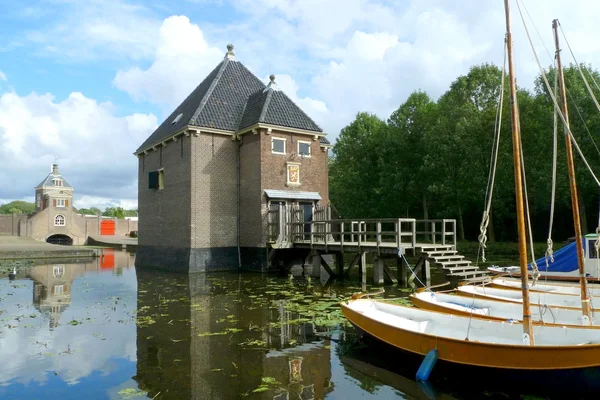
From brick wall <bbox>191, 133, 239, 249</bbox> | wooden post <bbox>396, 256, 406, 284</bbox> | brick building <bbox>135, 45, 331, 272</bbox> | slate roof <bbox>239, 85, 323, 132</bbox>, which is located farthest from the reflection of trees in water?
slate roof <bbox>239, 85, 323, 132</bbox>

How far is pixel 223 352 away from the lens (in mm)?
9109

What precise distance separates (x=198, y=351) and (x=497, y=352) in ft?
18.3

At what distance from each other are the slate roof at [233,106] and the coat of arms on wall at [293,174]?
2.07m

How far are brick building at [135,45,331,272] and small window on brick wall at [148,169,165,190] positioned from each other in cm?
17

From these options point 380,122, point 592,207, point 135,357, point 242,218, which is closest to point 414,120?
point 380,122

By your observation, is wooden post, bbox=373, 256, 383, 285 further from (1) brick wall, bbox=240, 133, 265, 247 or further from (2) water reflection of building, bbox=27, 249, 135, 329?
(2) water reflection of building, bbox=27, 249, 135, 329

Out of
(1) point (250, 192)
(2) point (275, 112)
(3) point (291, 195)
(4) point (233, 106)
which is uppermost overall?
(4) point (233, 106)

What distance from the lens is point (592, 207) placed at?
33.2 metres

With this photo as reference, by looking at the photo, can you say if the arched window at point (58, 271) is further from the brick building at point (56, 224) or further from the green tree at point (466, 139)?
the brick building at point (56, 224)

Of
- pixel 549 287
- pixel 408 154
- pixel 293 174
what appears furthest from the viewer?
pixel 408 154

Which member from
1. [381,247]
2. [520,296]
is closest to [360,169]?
[381,247]

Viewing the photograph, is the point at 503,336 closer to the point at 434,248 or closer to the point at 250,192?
the point at 434,248

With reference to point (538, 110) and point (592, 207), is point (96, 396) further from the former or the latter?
point (592, 207)

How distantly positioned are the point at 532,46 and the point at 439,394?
272 inches
